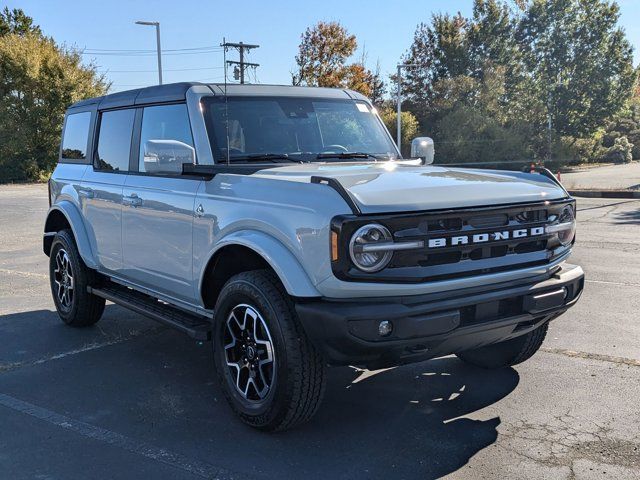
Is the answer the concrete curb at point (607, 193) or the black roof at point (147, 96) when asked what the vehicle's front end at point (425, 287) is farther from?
the concrete curb at point (607, 193)

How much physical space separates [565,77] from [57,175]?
39743 millimetres

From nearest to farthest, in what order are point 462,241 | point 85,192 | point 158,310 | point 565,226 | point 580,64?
point 462,241
point 565,226
point 158,310
point 85,192
point 580,64

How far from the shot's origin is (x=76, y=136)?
6.11 meters

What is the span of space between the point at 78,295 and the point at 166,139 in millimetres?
1986

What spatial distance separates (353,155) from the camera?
4723mm

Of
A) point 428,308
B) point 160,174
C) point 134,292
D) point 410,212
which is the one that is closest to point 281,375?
point 428,308

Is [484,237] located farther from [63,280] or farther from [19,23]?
[19,23]

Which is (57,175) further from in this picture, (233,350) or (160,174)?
(233,350)

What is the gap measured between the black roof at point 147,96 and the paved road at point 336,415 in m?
2.04

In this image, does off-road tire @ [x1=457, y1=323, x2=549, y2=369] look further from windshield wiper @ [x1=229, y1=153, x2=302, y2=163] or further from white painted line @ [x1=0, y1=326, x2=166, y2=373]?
white painted line @ [x1=0, y1=326, x2=166, y2=373]

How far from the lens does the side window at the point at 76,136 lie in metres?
5.89

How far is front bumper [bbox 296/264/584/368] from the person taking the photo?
2984 mm

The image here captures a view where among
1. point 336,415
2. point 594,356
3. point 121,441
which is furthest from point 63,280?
point 594,356

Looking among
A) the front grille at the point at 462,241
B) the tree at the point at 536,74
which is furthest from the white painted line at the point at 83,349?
the tree at the point at 536,74
